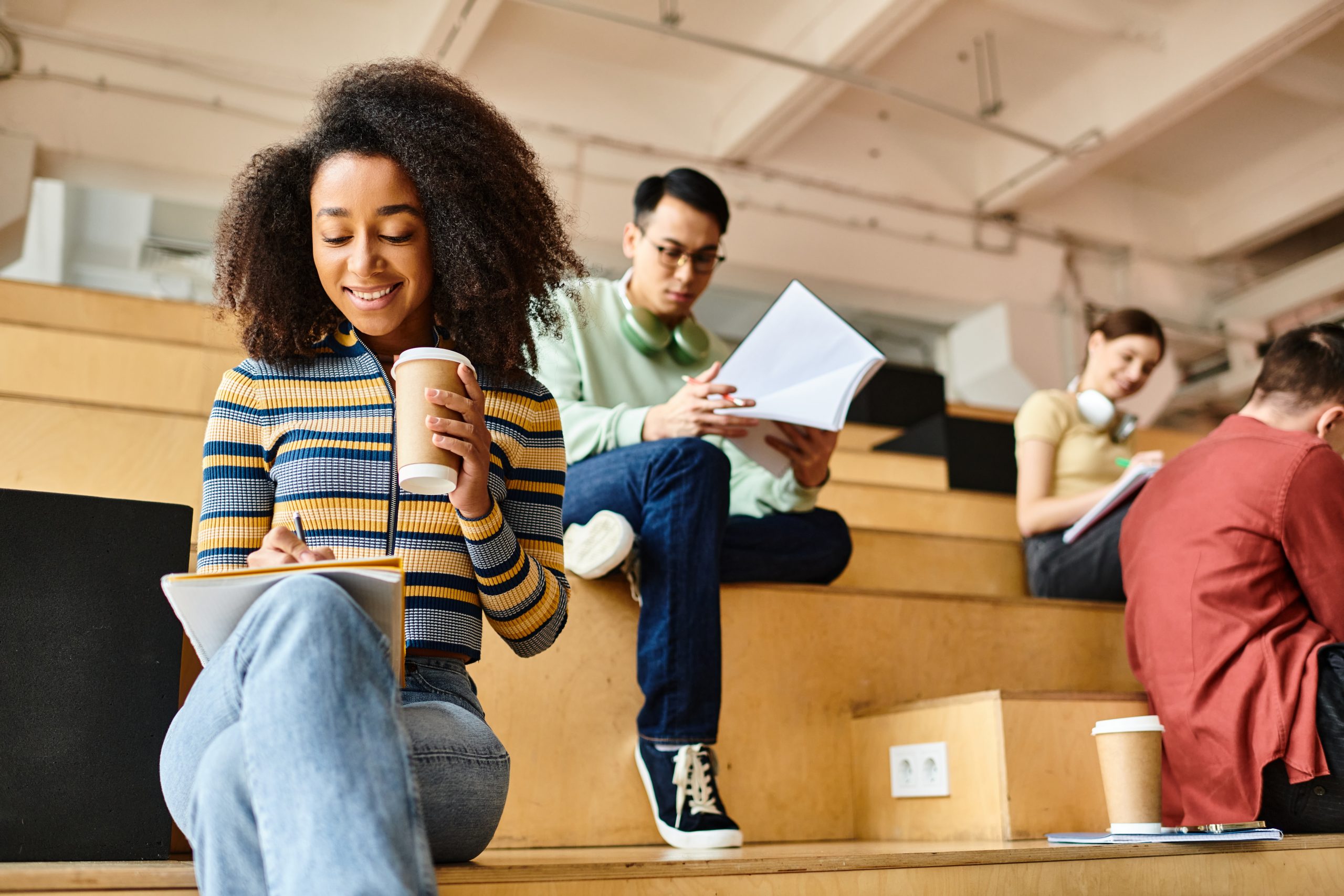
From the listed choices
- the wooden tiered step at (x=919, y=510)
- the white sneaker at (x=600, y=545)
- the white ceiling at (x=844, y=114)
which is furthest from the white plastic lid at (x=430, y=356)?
the white ceiling at (x=844, y=114)

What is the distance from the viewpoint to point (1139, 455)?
2172 millimetres

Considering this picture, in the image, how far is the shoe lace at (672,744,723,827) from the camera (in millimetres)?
1356

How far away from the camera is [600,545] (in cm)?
152

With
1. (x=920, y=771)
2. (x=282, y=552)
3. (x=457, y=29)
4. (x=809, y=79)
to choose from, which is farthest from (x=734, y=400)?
(x=809, y=79)

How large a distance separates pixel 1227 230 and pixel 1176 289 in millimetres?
408

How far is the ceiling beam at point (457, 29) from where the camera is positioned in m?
4.30

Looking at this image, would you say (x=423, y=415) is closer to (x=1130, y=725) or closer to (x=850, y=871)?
(x=850, y=871)

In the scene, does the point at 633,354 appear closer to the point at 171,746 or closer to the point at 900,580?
the point at 900,580

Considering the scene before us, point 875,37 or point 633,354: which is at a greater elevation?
point 875,37

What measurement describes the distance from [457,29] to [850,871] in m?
4.05

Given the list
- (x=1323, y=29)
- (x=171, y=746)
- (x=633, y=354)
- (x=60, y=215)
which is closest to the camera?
(x=171, y=746)

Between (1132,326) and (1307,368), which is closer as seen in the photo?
(1307,368)

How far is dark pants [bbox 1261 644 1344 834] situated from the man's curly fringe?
1071 mm

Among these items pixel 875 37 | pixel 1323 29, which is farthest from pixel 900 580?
pixel 1323 29
